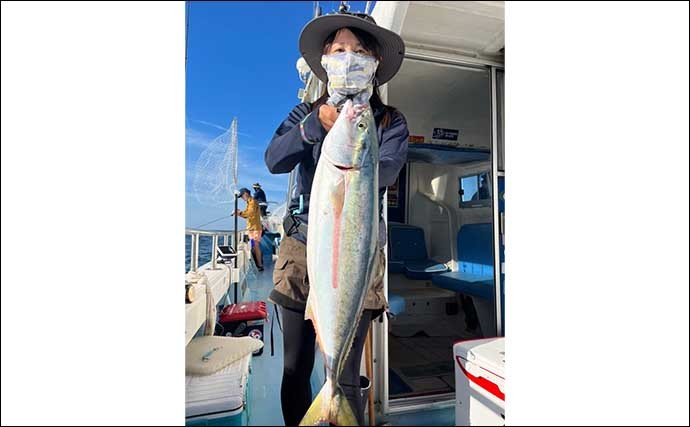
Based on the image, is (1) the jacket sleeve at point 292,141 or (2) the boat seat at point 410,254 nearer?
(1) the jacket sleeve at point 292,141

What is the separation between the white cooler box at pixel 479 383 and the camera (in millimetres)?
1158

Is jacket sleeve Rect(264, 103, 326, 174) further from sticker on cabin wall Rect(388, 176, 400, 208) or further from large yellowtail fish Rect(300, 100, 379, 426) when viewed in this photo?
sticker on cabin wall Rect(388, 176, 400, 208)

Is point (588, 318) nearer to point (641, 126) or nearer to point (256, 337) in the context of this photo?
point (641, 126)

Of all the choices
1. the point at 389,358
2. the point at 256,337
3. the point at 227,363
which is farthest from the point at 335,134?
the point at 389,358

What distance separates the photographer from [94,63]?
0.75 meters

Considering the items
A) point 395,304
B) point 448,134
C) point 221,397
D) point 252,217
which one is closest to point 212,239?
point 252,217

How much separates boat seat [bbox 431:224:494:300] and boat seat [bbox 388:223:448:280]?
0.11 metres

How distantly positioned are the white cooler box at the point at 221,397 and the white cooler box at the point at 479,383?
0.72 metres

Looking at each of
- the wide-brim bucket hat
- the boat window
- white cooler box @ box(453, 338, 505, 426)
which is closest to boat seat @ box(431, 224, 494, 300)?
the boat window

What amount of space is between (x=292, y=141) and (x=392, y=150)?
0.30 metres

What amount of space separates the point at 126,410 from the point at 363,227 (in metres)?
0.63

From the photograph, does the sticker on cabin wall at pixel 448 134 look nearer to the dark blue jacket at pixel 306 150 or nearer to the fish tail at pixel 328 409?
the dark blue jacket at pixel 306 150

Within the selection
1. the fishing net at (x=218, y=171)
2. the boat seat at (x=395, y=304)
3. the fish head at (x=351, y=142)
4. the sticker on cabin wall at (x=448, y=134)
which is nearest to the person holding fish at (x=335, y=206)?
the fish head at (x=351, y=142)

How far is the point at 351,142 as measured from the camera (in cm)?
84
